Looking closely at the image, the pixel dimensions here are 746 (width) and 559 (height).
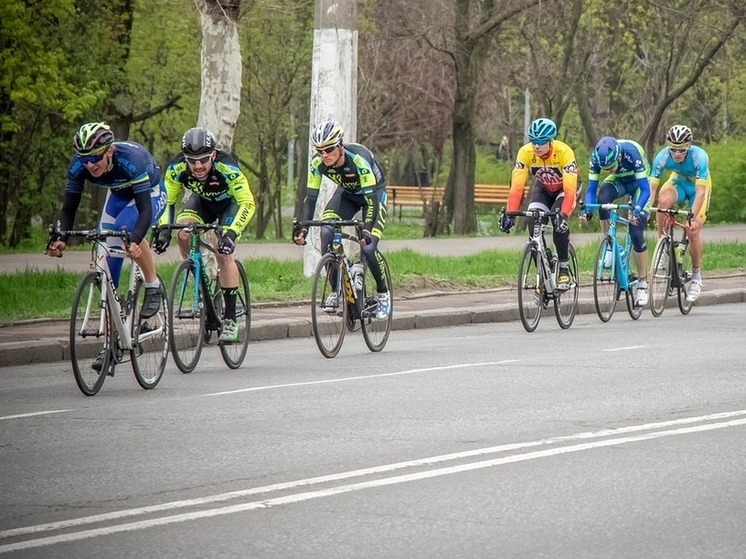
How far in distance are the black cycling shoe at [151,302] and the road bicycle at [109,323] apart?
4 centimetres

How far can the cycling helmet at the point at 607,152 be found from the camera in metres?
17.0

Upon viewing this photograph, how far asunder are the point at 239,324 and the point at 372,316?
1579 millimetres

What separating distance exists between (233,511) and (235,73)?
44.2 ft

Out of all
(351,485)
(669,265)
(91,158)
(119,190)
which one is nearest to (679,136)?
(669,265)

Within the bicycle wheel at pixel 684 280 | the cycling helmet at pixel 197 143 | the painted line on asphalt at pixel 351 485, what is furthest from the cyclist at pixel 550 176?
the painted line on asphalt at pixel 351 485

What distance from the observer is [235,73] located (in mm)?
20078

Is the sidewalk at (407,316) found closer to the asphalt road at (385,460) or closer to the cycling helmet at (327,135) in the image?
the asphalt road at (385,460)

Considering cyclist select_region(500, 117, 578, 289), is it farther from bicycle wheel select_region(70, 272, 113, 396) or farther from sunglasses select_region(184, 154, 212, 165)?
bicycle wheel select_region(70, 272, 113, 396)

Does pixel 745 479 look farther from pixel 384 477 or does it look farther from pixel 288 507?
pixel 288 507

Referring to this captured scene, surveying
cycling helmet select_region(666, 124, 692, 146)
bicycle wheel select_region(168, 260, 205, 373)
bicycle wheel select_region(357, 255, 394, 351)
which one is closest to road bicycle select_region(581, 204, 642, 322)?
cycling helmet select_region(666, 124, 692, 146)

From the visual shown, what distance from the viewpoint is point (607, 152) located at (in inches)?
671

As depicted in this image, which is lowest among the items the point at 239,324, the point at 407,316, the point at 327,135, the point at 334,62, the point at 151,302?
the point at 407,316

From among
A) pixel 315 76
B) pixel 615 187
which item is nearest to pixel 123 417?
pixel 615 187

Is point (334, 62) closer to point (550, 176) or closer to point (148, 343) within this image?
point (550, 176)
